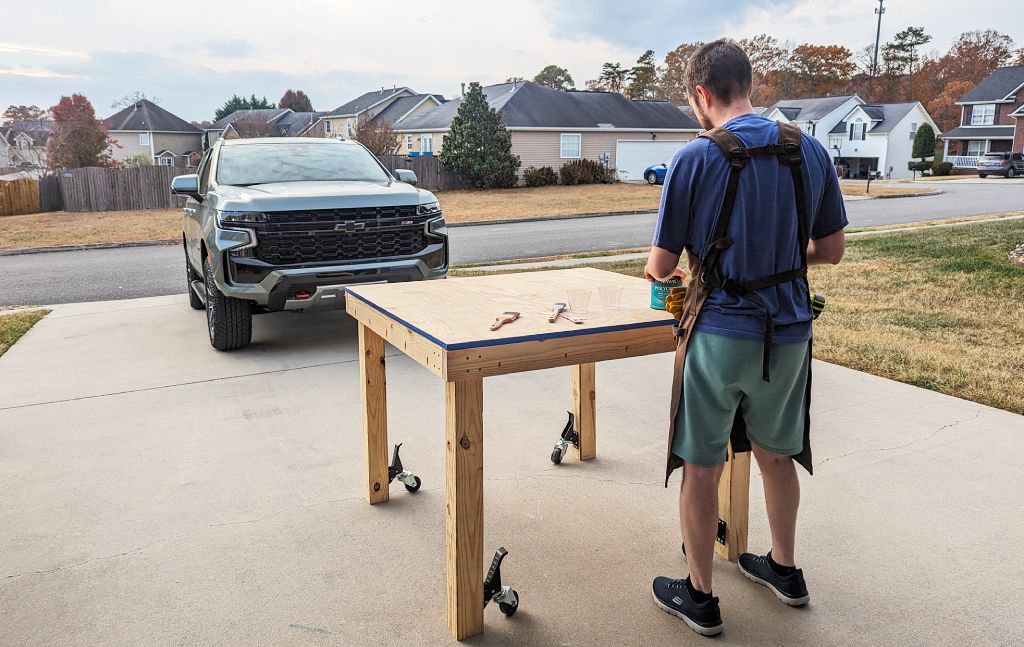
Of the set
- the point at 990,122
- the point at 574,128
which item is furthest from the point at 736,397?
the point at 990,122

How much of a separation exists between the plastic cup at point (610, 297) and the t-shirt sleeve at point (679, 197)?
2.40ft

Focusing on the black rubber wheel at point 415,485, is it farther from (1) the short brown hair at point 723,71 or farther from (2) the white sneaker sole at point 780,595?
(1) the short brown hair at point 723,71

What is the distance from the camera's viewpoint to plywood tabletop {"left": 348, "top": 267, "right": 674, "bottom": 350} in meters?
2.72

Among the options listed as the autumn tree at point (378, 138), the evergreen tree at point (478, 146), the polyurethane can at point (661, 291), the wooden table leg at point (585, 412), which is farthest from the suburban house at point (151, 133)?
the polyurethane can at point (661, 291)

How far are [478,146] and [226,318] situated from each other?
28538 millimetres

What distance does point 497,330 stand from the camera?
2.75 metres

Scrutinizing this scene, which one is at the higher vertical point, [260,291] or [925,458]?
[260,291]

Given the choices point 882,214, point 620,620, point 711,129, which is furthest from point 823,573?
point 882,214

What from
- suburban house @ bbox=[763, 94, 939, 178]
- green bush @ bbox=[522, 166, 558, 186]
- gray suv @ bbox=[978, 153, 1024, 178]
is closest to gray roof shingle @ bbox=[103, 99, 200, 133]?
green bush @ bbox=[522, 166, 558, 186]

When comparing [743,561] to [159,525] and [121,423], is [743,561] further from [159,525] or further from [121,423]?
[121,423]

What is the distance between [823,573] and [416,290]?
210cm

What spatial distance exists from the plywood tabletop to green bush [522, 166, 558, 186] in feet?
107

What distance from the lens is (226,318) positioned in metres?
6.46

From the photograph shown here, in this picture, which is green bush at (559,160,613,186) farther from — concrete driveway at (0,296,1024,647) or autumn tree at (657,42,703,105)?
autumn tree at (657,42,703,105)
